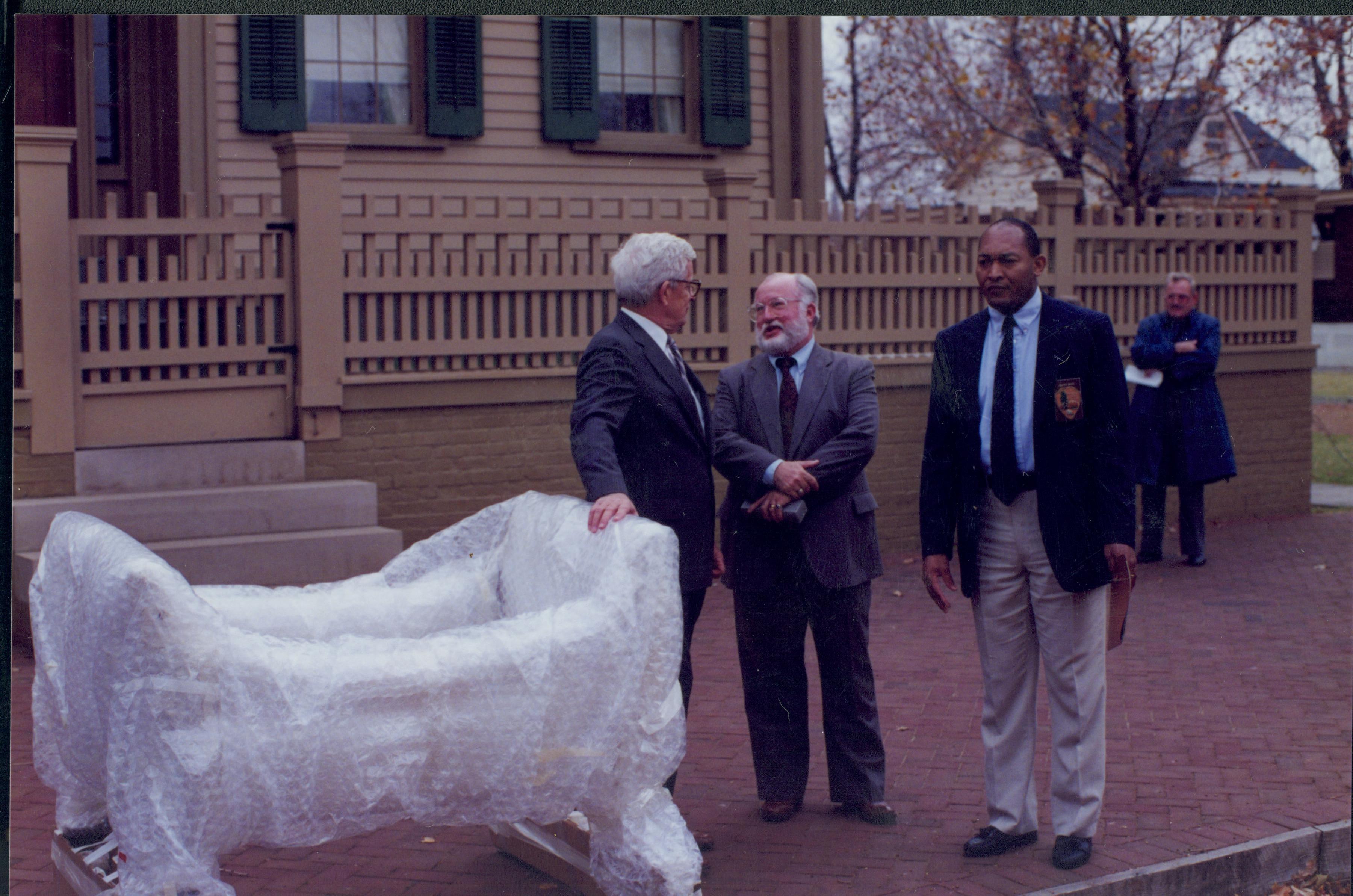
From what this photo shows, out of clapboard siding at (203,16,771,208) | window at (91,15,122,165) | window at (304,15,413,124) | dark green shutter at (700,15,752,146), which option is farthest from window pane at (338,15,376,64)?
dark green shutter at (700,15,752,146)

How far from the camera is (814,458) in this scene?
4848mm

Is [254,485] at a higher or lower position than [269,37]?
lower

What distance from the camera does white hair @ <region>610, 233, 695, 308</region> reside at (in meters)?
4.53

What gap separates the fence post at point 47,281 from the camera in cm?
761

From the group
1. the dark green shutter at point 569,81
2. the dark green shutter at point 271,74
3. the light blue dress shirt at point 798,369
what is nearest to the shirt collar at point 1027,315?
the light blue dress shirt at point 798,369

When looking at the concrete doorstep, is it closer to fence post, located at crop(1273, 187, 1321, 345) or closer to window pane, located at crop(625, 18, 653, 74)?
fence post, located at crop(1273, 187, 1321, 345)

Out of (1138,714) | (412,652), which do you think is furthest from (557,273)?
(412,652)

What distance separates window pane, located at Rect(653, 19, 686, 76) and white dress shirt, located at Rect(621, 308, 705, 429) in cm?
815

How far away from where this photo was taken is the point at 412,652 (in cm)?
362

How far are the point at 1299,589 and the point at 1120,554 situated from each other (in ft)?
17.7

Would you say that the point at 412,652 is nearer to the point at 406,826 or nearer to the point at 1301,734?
the point at 406,826

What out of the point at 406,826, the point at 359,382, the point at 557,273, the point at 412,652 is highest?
the point at 557,273

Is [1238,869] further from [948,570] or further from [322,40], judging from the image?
[322,40]

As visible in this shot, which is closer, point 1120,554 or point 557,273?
point 1120,554
